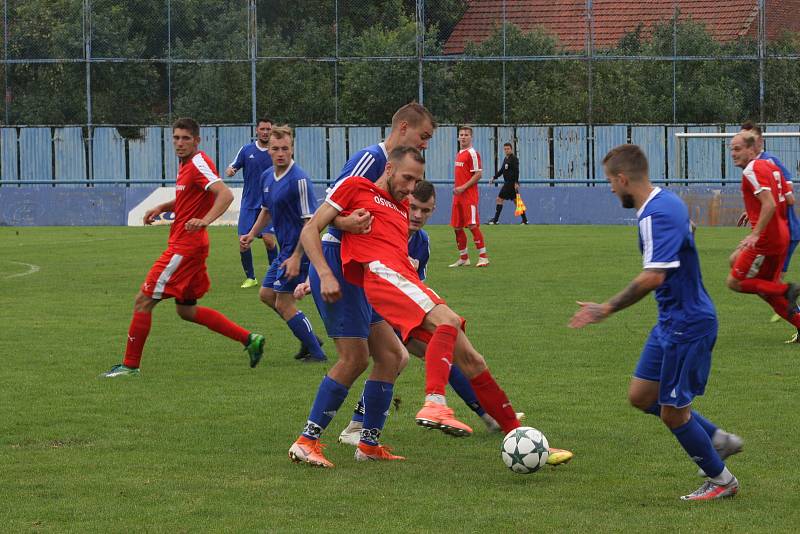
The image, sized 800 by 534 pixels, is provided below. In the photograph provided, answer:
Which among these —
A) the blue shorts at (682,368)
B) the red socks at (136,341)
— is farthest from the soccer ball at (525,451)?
the red socks at (136,341)

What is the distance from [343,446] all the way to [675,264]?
98.7 inches

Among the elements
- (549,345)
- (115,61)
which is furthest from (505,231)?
(549,345)

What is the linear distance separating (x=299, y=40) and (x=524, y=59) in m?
5.87

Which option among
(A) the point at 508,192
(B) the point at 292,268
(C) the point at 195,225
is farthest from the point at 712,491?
(A) the point at 508,192

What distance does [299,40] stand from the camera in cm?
3281

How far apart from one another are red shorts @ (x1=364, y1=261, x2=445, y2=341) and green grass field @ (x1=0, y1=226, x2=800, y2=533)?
31.4 inches

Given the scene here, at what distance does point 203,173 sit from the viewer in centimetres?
990

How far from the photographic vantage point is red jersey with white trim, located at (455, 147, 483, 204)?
20219 millimetres

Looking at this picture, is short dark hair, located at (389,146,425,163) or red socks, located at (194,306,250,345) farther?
red socks, located at (194,306,250,345)

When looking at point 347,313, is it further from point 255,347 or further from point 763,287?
point 763,287

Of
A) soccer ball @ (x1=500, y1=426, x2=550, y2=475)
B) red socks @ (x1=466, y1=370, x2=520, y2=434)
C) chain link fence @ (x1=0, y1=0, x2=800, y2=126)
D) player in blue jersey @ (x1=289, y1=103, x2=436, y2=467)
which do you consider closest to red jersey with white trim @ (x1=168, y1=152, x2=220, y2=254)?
player in blue jersey @ (x1=289, y1=103, x2=436, y2=467)

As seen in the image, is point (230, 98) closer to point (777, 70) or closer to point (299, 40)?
point (299, 40)

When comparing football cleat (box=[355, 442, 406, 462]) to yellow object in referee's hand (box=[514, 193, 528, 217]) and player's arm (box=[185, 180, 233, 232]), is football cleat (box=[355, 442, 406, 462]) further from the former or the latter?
yellow object in referee's hand (box=[514, 193, 528, 217])

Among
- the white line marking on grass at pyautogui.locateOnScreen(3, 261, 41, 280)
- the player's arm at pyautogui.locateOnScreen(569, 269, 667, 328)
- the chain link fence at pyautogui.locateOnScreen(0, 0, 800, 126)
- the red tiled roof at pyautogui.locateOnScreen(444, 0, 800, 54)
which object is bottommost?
the white line marking on grass at pyautogui.locateOnScreen(3, 261, 41, 280)
